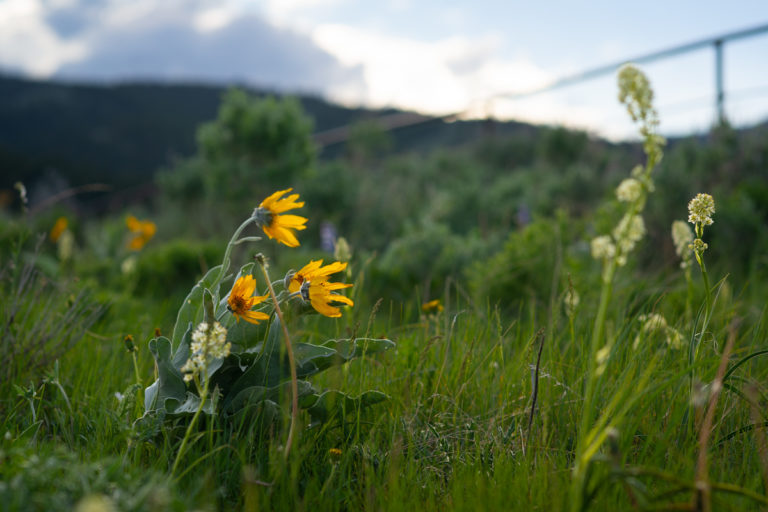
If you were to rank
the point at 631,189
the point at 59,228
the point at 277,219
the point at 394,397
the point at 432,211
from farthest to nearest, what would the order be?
the point at 432,211 < the point at 59,228 < the point at 394,397 < the point at 277,219 < the point at 631,189

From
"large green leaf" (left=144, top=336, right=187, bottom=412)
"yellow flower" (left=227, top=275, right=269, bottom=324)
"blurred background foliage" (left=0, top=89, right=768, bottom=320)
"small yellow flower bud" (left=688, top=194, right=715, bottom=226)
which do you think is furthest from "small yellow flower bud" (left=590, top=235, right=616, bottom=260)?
"blurred background foliage" (left=0, top=89, right=768, bottom=320)

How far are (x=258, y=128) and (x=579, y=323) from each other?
583 centimetres

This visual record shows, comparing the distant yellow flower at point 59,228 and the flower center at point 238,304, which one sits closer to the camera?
the flower center at point 238,304

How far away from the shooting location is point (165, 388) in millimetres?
1431

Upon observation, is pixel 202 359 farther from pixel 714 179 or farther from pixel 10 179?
pixel 10 179

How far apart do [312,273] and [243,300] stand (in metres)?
0.18

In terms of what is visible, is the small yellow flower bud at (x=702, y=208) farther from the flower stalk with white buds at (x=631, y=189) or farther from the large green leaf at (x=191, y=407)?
the large green leaf at (x=191, y=407)

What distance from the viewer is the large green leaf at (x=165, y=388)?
1.40 m

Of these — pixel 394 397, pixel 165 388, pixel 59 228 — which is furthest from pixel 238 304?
pixel 59 228

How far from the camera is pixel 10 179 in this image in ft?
51.9

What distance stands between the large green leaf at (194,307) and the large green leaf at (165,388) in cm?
7

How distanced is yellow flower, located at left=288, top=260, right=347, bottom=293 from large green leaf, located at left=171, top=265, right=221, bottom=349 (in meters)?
0.20

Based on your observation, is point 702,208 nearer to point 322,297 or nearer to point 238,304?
point 322,297

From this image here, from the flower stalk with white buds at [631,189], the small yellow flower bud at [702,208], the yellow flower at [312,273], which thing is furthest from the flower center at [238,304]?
the small yellow flower bud at [702,208]
